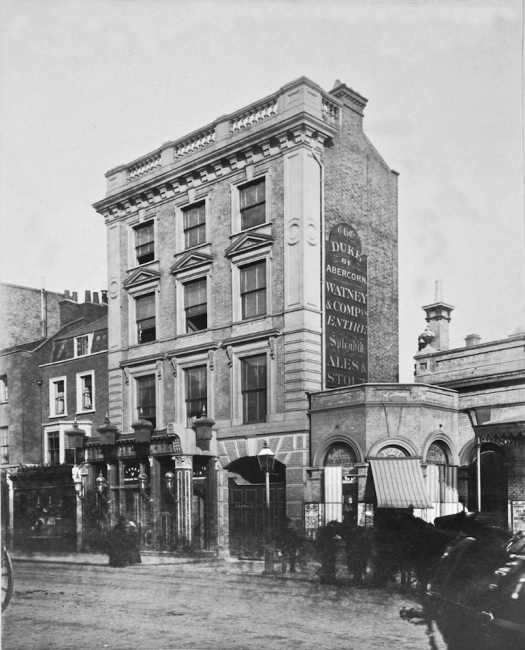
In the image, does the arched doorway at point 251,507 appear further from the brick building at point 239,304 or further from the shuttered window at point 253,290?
the shuttered window at point 253,290

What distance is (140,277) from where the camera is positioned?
1246 centimetres

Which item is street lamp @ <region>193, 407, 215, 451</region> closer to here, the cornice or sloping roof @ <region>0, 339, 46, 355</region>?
sloping roof @ <region>0, 339, 46, 355</region>

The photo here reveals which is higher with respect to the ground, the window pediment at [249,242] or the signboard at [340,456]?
the window pediment at [249,242]

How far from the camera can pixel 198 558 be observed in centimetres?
1097

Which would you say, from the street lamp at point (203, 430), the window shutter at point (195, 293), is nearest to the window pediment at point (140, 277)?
the window shutter at point (195, 293)

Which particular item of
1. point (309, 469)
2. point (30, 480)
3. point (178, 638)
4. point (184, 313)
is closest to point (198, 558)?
point (178, 638)

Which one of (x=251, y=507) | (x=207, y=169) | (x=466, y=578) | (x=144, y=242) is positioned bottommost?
(x=466, y=578)

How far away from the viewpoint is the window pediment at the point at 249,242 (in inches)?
465

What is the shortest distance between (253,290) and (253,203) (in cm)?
147

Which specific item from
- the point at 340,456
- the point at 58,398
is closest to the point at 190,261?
the point at 58,398

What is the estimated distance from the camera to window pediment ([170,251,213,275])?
1216 centimetres

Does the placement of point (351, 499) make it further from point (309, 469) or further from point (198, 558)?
point (198, 558)

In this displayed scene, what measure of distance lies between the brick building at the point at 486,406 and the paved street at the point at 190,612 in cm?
200

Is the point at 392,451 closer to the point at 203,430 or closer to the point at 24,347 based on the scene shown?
the point at 203,430
